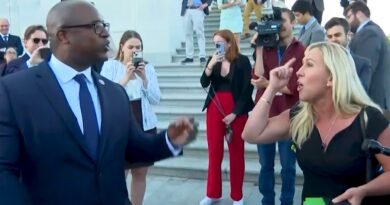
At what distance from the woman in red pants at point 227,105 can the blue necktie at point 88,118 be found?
10.5ft

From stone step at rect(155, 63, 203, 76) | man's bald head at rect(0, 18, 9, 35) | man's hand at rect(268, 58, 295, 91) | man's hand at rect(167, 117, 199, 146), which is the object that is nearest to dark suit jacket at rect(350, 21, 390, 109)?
man's hand at rect(268, 58, 295, 91)

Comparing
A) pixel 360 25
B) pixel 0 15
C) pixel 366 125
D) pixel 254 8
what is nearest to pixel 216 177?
pixel 360 25

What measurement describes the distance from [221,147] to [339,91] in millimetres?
2989

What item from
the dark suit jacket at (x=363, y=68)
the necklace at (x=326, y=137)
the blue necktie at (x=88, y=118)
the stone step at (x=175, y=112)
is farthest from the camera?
the stone step at (x=175, y=112)

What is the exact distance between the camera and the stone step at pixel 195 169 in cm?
656

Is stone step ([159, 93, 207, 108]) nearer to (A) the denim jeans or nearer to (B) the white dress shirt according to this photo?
(A) the denim jeans

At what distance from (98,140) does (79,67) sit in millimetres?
353

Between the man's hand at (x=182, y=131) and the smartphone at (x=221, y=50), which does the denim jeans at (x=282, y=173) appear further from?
the man's hand at (x=182, y=131)

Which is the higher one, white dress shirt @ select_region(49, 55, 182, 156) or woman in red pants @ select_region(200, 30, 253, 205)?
white dress shirt @ select_region(49, 55, 182, 156)

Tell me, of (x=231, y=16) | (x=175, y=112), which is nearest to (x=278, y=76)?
(x=175, y=112)

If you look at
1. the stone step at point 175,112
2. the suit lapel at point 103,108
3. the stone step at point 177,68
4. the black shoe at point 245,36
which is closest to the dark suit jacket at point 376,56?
the stone step at point 175,112

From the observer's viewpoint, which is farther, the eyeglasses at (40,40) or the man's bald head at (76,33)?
the eyeglasses at (40,40)

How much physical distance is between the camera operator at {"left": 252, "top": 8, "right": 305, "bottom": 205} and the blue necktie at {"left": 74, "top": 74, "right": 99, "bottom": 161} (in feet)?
9.57

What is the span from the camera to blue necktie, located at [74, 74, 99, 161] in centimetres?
226
